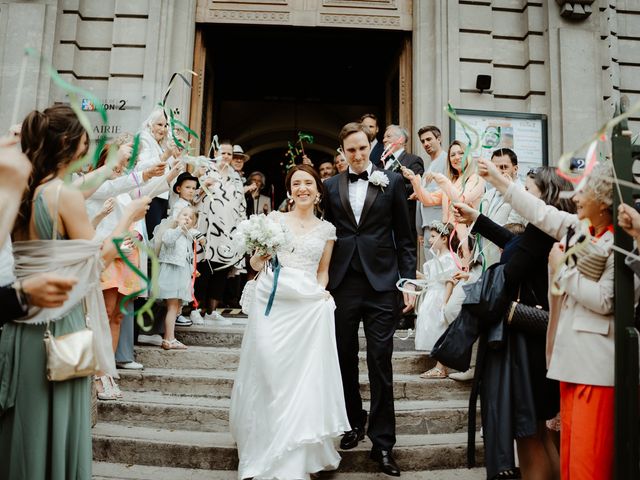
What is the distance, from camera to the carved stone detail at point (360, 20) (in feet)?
29.3

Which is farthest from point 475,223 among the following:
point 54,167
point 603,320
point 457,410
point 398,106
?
point 398,106

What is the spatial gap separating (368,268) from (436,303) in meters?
1.82

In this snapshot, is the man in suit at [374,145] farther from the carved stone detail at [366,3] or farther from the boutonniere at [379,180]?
the carved stone detail at [366,3]

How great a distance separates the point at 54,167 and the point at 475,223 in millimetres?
2582

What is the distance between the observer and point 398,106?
931 centimetres

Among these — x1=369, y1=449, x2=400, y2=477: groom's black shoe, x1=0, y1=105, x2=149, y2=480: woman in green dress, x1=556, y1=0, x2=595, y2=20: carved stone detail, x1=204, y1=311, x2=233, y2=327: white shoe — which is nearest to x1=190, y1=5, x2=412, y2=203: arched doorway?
x1=556, y1=0, x2=595, y2=20: carved stone detail

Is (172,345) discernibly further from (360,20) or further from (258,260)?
(360,20)

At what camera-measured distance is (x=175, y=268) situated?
5930mm

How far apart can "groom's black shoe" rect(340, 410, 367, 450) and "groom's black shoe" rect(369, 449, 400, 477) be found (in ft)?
0.74

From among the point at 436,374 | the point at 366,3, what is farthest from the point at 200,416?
the point at 366,3

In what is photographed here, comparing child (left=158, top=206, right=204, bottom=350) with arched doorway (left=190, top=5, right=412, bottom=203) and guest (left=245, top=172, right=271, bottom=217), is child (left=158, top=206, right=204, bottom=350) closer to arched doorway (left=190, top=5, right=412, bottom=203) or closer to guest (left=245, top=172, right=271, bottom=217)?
guest (left=245, top=172, right=271, bottom=217)

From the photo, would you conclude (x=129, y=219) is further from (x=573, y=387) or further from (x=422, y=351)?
(x=422, y=351)

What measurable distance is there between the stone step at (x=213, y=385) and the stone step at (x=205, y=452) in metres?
0.62

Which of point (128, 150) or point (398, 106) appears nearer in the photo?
point (128, 150)
